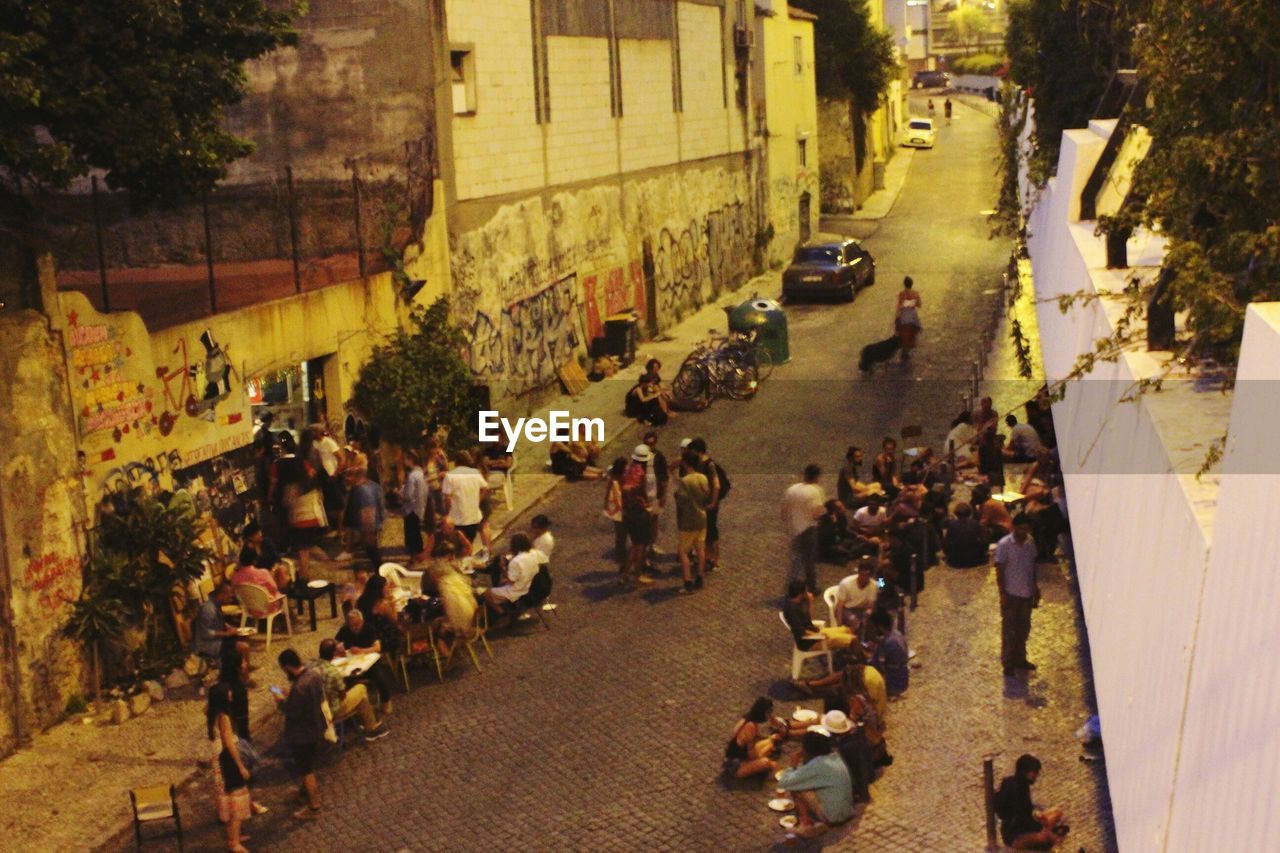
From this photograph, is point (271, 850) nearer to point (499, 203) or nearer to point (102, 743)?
point (102, 743)

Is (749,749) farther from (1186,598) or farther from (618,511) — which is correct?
(1186,598)

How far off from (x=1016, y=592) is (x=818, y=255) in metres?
24.4

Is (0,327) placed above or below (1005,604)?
above

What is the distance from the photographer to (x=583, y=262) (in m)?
30.4

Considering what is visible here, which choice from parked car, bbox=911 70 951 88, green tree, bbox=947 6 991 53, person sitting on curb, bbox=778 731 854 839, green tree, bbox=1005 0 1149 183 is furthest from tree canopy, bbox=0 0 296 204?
green tree, bbox=947 6 991 53

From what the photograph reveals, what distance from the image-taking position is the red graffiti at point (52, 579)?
14.1 m

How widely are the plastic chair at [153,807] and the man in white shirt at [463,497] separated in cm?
646

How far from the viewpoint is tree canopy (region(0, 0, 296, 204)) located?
13.2 meters

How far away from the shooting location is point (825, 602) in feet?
53.9

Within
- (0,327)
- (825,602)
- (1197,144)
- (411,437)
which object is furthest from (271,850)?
(411,437)

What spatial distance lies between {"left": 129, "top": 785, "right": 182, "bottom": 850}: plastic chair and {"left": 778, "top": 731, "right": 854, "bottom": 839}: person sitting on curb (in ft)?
14.8

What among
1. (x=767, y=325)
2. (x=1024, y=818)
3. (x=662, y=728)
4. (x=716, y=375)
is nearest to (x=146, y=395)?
(x=662, y=728)

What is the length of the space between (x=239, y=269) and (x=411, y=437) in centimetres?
382

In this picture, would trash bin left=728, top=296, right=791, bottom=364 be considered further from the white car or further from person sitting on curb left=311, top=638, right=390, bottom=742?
the white car
